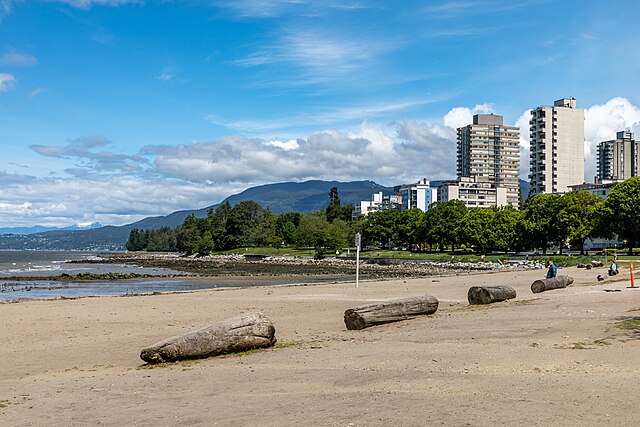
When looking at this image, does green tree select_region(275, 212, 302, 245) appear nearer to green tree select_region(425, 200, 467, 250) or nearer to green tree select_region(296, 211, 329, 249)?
green tree select_region(296, 211, 329, 249)

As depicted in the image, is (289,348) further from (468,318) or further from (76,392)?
(468,318)

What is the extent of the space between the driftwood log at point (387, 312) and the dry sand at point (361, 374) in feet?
1.08

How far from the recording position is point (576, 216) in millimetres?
93125

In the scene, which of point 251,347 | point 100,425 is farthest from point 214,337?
point 100,425

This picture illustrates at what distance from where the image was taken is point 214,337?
14.5m

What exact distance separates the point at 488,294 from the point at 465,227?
95.2m

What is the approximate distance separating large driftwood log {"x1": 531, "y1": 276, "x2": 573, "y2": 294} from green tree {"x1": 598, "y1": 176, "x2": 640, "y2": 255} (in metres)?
63.0

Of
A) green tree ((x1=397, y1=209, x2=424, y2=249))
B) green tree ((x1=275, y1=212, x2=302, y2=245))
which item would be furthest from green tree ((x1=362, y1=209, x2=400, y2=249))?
green tree ((x1=275, y1=212, x2=302, y2=245))

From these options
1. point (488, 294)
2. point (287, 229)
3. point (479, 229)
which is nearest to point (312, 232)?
point (287, 229)

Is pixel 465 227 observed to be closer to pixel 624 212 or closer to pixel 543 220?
pixel 543 220

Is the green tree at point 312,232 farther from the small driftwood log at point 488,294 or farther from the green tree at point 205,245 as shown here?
the small driftwood log at point 488,294

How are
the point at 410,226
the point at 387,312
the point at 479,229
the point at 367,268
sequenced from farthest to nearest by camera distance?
the point at 410,226
the point at 479,229
the point at 367,268
the point at 387,312

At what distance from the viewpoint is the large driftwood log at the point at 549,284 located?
29703 mm

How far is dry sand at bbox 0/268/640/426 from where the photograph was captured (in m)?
8.65
